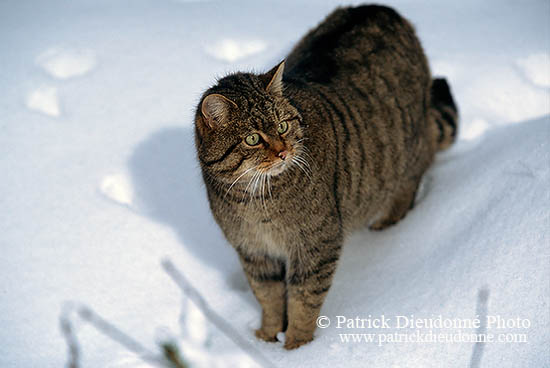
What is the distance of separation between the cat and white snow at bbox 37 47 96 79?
1.52 metres

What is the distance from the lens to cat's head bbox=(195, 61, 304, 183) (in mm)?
1704

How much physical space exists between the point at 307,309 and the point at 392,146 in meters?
0.89

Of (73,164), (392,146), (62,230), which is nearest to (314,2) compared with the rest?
(392,146)

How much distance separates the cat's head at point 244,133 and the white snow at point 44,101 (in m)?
1.68

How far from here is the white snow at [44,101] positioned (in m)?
3.05

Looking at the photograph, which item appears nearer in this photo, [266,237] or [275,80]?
Answer: [275,80]

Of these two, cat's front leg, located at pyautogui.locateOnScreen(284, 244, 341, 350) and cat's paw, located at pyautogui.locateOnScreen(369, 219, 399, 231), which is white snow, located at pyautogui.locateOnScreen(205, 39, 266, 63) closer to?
cat's paw, located at pyautogui.locateOnScreen(369, 219, 399, 231)

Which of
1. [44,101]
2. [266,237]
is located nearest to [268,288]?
[266,237]

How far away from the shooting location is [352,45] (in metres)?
2.45

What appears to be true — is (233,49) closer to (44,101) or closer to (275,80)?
(44,101)

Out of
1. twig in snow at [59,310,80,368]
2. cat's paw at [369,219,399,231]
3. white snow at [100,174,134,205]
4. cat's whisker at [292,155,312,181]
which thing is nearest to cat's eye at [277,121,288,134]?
cat's whisker at [292,155,312,181]

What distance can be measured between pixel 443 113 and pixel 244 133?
5.43 ft

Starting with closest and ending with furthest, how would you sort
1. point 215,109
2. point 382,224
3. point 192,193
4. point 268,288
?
1. point 215,109
2. point 268,288
3. point 382,224
4. point 192,193

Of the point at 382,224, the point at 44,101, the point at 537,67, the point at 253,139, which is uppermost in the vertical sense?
the point at 253,139
